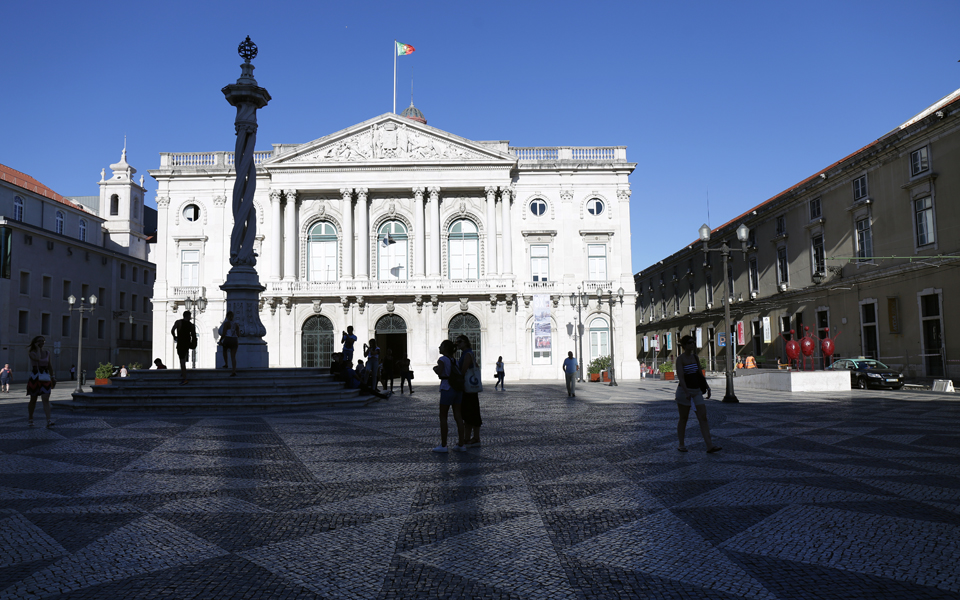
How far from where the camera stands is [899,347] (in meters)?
30.3

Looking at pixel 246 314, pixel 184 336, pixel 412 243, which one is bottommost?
pixel 184 336

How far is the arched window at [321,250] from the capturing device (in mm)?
42938

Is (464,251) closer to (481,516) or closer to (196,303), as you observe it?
(196,303)

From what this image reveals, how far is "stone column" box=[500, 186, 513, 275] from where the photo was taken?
4109cm

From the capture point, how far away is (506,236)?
136 ft

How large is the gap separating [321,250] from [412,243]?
6.00 meters

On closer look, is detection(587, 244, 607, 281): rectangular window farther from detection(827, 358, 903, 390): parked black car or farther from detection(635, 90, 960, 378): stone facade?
detection(827, 358, 903, 390): parked black car

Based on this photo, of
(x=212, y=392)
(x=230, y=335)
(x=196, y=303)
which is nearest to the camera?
(x=212, y=392)

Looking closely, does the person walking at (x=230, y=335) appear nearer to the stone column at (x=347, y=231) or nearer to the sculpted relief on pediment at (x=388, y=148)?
the stone column at (x=347, y=231)

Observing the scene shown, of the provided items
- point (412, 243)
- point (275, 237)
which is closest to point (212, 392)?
point (275, 237)

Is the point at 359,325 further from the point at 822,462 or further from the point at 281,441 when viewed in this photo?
the point at 822,462

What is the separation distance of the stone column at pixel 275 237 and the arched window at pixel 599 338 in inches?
790

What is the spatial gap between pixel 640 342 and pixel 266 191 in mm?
43281

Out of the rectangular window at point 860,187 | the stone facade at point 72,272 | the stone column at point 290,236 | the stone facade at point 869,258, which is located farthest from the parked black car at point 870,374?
the stone facade at point 72,272
